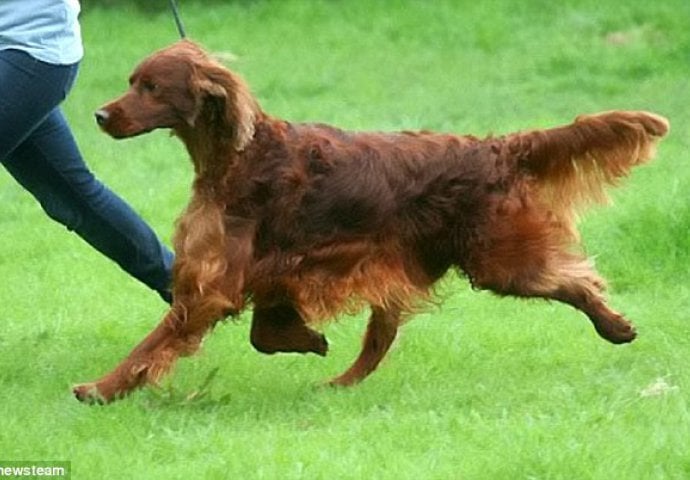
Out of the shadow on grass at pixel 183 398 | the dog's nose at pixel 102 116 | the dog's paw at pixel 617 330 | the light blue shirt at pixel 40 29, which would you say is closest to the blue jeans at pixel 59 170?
the light blue shirt at pixel 40 29

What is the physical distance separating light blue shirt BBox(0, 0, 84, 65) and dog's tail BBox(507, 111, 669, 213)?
160cm

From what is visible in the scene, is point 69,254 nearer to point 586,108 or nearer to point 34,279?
point 34,279

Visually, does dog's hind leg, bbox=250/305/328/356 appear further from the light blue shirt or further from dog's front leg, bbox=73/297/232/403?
the light blue shirt

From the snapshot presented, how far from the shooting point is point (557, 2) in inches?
661

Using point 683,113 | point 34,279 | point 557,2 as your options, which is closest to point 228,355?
point 34,279

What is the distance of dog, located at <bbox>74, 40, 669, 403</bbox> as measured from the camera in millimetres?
6227

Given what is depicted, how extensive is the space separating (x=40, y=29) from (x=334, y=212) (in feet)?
3.89

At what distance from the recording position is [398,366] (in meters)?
Answer: 6.85

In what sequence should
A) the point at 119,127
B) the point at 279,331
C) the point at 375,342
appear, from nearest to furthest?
1. the point at 119,127
2. the point at 279,331
3. the point at 375,342

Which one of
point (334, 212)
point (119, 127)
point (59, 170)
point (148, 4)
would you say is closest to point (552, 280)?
point (334, 212)

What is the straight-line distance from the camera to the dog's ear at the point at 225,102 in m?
6.21

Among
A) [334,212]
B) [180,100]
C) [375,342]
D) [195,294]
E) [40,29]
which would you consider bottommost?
[375,342]

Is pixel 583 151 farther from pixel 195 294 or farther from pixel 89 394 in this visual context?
pixel 89 394

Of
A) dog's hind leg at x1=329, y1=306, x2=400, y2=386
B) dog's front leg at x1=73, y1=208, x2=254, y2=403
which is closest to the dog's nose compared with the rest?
dog's front leg at x1=73, y1=208, x2=254, y2=403
